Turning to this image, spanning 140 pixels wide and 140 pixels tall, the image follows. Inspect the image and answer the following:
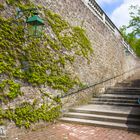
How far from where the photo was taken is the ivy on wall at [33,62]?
14.2 ft

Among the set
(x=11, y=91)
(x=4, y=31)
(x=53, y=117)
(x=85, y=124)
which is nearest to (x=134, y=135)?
(x=85, y=124)

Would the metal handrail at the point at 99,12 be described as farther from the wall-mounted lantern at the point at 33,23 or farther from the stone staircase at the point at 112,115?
the stone staircase at the point at 112,115

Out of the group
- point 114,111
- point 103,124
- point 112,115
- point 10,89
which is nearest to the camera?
point 10,89

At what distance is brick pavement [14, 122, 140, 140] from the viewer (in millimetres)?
4410

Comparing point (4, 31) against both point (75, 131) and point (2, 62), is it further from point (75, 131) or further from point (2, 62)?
point (75, 131)

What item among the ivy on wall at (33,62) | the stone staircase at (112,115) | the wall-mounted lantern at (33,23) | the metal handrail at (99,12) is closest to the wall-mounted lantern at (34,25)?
the wall-mounted lantern at (33,23)

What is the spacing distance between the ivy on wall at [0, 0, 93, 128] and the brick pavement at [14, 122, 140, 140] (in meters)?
0.34

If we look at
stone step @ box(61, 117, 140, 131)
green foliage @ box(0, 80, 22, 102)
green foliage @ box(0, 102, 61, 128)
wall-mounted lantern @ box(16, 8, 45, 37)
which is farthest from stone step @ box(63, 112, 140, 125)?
wall-mounted lantern @ box(16, 8, 45, 37)

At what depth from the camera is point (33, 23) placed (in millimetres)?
4602

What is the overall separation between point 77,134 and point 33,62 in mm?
2178

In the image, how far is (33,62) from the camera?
5051 millimetres

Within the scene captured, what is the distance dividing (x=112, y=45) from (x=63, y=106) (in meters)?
6.43

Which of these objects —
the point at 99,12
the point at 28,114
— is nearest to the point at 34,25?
the point at 28,114

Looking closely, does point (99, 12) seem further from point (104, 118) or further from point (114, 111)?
point (104, 118)
